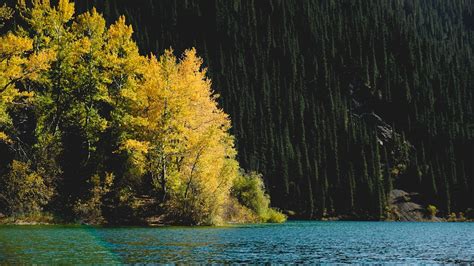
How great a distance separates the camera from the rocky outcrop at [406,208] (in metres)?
108

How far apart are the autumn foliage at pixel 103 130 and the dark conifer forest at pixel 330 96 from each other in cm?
4488

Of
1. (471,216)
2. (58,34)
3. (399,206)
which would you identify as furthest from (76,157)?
(471,216)

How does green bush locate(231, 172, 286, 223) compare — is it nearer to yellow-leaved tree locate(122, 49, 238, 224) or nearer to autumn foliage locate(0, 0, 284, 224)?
autumn foliage locate(0, 0, 284, 224)

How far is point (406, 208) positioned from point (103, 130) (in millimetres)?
86943

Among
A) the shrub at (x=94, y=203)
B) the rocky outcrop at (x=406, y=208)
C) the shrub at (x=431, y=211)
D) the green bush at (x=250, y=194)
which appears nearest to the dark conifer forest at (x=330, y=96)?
the rocky outcrop at (x=406, y=208)

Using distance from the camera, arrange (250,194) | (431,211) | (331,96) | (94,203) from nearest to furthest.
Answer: (94,203) → (250,194) → (431,211) → (331,96)

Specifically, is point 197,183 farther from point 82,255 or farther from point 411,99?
point 411,99

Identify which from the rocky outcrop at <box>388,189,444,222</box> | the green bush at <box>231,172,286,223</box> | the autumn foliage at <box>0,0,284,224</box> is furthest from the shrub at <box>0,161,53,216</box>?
the rocky outcrop at <box>388,189,444,222</box>

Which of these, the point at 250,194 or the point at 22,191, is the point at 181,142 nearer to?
the point at 22,191

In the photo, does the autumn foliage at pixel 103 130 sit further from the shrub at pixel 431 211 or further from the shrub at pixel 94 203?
the shrub at pixel 431 211

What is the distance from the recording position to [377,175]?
390ft

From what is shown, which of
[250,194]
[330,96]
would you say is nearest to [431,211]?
[330,96]

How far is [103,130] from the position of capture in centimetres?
4297

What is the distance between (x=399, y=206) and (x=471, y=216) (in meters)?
18.8
